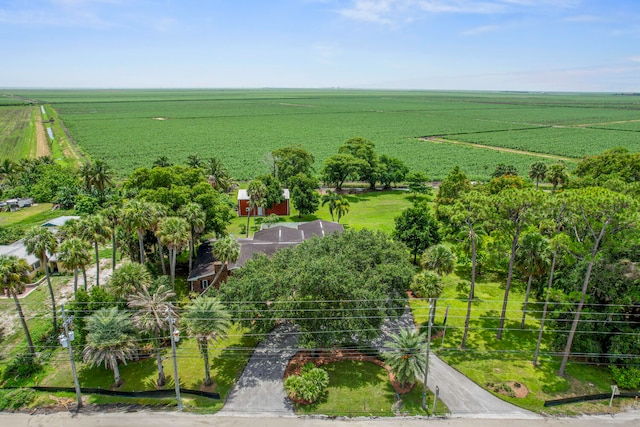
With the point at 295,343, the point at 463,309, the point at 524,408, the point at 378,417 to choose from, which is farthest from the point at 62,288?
the point at 524,408

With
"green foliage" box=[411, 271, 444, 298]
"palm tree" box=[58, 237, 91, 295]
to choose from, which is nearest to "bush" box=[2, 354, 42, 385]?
"palm tree" box=[58, 237, 91, 295]

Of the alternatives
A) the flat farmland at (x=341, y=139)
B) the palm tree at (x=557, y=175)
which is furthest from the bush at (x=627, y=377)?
the flat farmland at (x=341, y=139)

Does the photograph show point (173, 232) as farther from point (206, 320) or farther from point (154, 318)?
point (206, 320)

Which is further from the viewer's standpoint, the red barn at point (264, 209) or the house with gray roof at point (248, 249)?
the red barn at point (264, 209)

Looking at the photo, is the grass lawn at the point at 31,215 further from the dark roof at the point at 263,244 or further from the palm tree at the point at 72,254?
the palm tree at the point at 72,254

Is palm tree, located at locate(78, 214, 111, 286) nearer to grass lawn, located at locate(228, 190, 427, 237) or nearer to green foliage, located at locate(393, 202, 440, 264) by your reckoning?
grass lawn, located at locate(228, 190, 427, 237)
